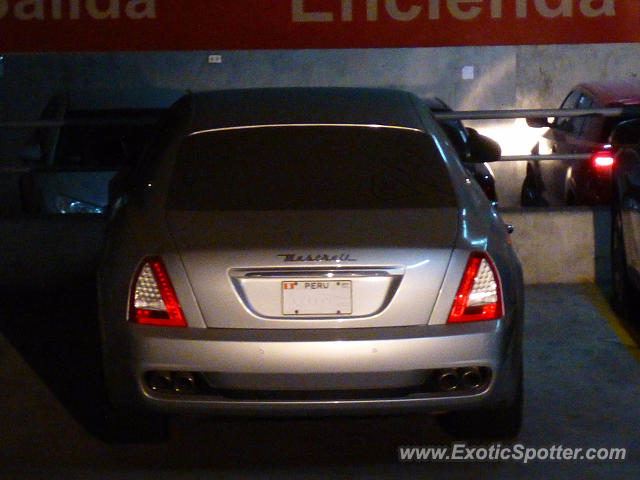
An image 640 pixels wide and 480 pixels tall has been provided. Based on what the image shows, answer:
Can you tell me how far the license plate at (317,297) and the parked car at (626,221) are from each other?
3.07m

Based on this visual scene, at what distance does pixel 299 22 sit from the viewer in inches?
401

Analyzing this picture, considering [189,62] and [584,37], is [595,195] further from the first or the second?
[189,62]

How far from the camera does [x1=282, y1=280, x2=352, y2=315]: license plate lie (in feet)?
17.2

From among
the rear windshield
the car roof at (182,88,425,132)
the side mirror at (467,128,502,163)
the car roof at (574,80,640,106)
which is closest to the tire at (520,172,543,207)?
the car roof at (574,80,640,106)

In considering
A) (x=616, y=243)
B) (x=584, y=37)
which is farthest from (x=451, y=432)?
(x=584, y=37)

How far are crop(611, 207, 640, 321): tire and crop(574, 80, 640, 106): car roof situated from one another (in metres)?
3.17

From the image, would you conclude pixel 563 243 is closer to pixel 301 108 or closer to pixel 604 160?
pixel 604 160

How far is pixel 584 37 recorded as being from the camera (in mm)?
10281

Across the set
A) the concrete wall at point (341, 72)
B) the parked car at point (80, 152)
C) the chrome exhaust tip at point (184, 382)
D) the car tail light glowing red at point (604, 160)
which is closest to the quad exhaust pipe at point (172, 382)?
the chrome exhaust tip at point (184, 382)

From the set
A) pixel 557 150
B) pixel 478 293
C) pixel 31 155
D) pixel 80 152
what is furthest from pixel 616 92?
pixel 478 293

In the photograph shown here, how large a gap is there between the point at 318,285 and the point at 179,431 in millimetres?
1438

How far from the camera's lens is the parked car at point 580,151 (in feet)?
35.2

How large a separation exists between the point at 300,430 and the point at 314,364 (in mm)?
1171
